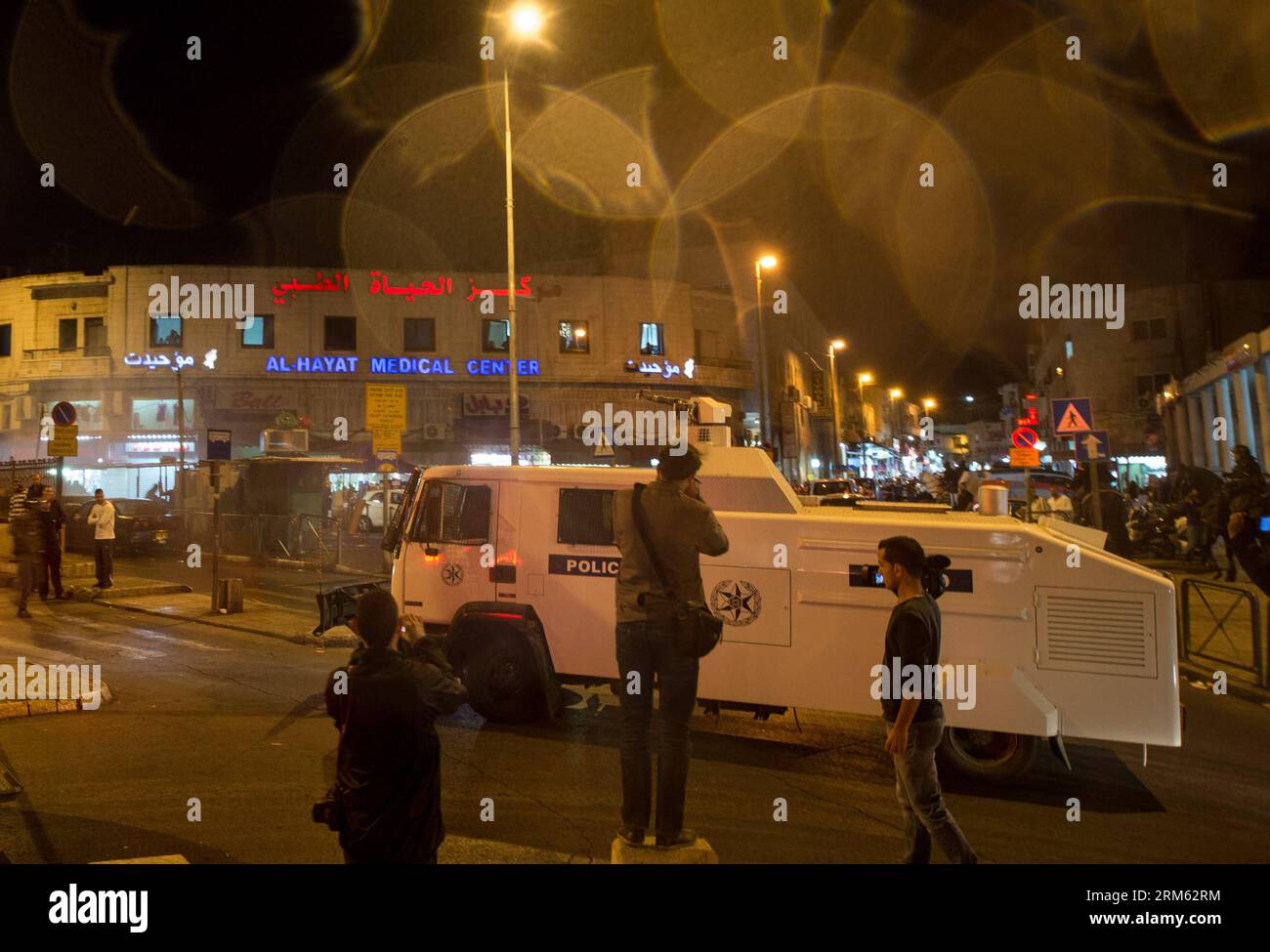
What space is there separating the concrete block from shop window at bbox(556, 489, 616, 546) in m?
3.08

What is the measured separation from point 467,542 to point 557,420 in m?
26.3

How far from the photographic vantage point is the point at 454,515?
746 cm

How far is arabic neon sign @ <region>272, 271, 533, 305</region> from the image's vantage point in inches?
1251

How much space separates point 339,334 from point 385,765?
31876 mm

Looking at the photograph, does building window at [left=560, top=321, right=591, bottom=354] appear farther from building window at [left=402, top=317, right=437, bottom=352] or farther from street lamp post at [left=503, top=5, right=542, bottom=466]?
street lamp post at [left=503, top=5, right=542, bottom=466]

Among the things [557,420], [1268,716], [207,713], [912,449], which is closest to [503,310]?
[557,420]

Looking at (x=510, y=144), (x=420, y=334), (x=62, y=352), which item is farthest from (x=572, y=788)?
(x=62, y=352)

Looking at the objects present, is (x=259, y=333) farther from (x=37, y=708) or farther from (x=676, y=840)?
(x=676, y=840)

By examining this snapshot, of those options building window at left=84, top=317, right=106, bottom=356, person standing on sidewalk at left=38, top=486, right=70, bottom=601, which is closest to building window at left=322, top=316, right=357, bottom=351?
building window at left=84, top=317, right=106, bottom=356

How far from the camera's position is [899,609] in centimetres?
401

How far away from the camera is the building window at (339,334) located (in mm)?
32125

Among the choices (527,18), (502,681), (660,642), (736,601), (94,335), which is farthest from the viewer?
(94,335)

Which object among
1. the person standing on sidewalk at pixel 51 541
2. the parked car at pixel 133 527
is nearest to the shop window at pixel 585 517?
the person standing on sidewalk at pixel 51 541
